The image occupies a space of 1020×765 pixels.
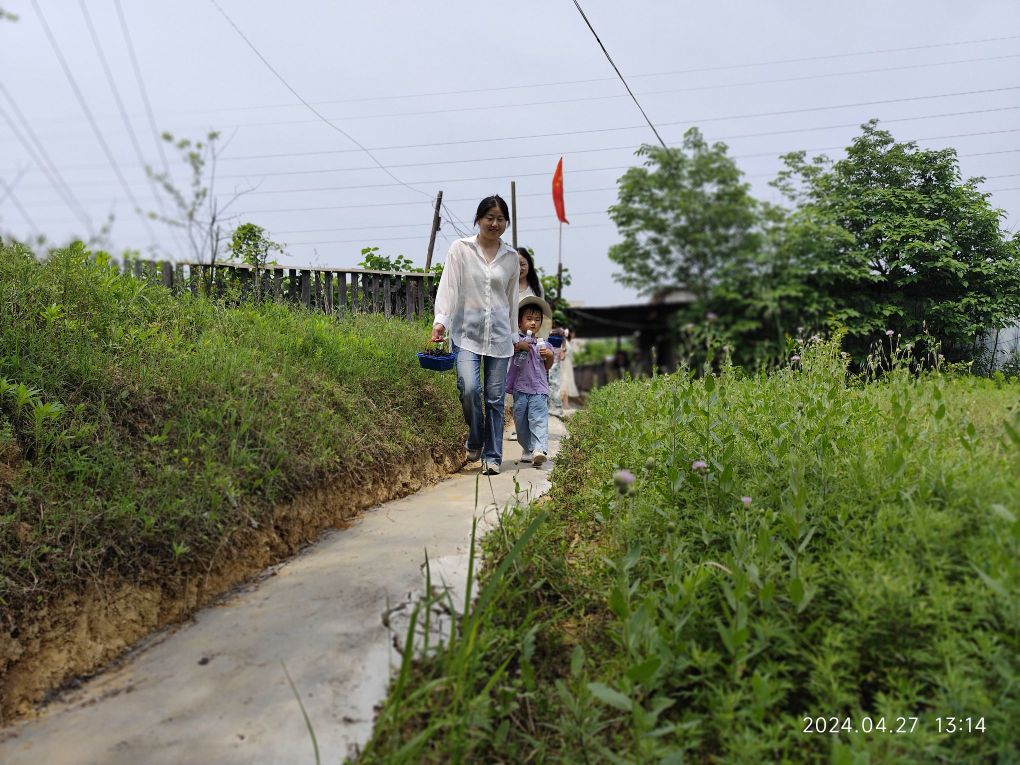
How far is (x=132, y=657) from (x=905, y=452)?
346 cm

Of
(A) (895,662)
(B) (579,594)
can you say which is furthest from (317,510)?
(A) (895,662)

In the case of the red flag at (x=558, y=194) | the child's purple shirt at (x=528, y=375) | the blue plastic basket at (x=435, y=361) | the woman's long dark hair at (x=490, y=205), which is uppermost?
the red flag at (x=558, y=194)

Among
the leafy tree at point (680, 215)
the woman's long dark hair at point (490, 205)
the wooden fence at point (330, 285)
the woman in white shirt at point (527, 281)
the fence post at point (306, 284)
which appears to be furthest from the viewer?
the leafy tree at point (680, 215)

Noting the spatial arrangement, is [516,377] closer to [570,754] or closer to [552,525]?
[552,525]

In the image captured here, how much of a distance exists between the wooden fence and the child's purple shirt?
3.10 meters

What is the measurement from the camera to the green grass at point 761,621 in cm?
218

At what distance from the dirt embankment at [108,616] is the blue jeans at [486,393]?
166 cm

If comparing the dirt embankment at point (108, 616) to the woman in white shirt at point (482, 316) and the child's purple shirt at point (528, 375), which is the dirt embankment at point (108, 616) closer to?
the woman in white shirt at point (482, 316)

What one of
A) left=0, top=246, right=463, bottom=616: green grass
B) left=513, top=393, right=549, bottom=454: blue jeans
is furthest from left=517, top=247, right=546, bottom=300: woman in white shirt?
left=0, top=246, right=463, bottom=616: green grass

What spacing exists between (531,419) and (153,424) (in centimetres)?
289

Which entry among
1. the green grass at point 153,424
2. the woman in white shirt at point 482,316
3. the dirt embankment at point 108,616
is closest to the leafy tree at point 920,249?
the woman in white shirt at point 482,316

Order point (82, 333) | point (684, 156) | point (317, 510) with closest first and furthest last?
point (317, 510), point (82, 333), point (684, 156)

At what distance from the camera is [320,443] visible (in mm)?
4281

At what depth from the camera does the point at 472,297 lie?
517cm
